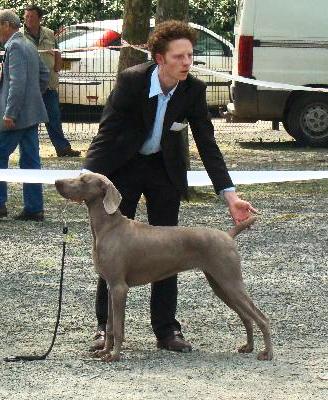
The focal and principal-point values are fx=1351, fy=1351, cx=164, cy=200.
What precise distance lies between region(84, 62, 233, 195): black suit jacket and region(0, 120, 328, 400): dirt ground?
96cm

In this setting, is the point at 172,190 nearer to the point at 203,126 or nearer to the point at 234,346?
the point at 203,126

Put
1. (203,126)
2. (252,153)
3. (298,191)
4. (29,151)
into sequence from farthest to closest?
(252,153) → (298,191) → (29,151) → (203,126)

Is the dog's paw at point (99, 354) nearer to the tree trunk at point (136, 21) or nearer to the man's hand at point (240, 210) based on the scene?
the man's hand at point (240, 210)

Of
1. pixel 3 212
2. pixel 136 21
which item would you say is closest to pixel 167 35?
pixel 3 212

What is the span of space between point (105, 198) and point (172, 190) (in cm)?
54

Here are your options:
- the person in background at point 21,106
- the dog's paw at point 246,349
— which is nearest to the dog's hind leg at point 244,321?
the dog's paw at point 246,349

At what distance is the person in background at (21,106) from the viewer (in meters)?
11.9

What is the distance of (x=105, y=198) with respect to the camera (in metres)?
6.94

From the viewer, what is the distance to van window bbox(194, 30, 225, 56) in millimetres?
22641

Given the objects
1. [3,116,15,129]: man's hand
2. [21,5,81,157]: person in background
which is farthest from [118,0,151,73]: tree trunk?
[3,116,15,129]: man's hand

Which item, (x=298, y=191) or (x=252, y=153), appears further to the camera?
(x=252, y=153)

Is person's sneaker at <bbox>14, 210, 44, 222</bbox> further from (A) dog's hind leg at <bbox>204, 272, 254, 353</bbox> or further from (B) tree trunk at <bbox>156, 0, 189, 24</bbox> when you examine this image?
(A) dog's hind leg at <bbox>204, 272, 254, 353</bbox>

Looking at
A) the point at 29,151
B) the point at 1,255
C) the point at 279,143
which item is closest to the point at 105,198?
the point at 1,255

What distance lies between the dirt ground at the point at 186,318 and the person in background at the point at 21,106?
1.09 feet
